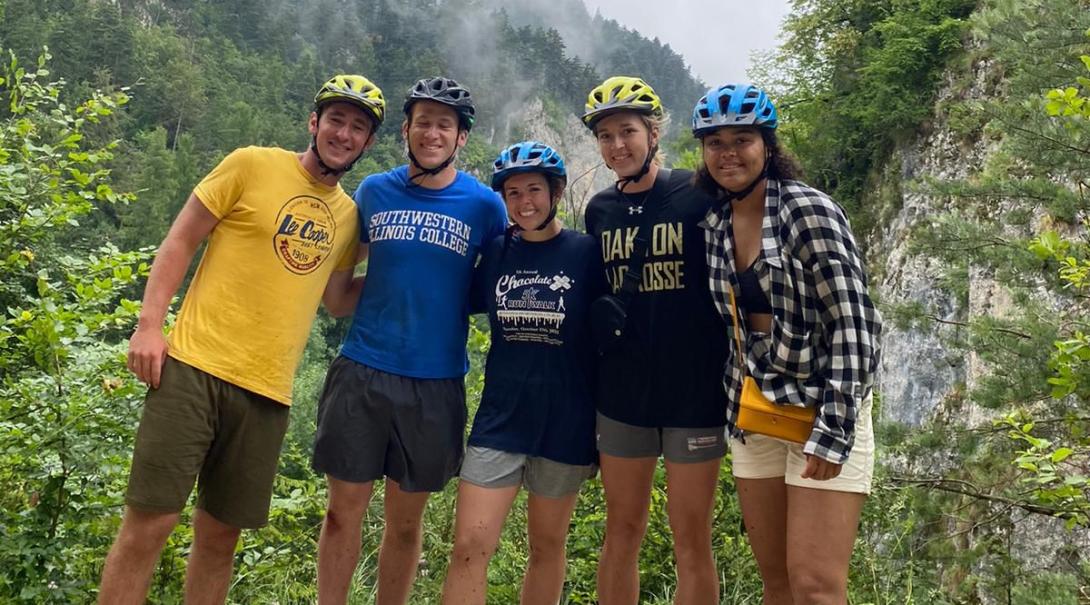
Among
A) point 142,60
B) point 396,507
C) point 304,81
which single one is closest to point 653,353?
point 396,507

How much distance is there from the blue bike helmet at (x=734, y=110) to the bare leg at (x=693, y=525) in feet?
4.80

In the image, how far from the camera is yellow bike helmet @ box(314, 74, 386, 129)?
140 inches

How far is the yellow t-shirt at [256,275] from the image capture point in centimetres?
323

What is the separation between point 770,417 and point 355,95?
7.91 ft

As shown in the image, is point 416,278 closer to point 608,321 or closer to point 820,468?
point 608,321

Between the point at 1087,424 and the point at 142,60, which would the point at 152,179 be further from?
the point at 1087,424

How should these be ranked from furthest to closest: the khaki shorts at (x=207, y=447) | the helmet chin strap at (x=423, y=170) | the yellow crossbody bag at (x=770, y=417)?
the helmet chin strap at (x=423, y=170) < the khaki shorts at (x=207, y=447) < the yellow crossbody bag at (x=770, y=417)

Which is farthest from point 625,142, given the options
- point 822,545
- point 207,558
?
point 207,558

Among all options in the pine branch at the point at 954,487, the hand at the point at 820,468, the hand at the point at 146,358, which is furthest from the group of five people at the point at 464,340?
the pine branch at the point at 954,487

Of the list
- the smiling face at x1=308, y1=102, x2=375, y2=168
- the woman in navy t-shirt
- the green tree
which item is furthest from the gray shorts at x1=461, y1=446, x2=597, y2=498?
the green tree

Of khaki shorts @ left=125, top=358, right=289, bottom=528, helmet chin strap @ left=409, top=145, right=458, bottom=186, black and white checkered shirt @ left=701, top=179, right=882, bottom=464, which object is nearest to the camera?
black and white checkered shirt @ left=701, top=179, right=882, bottom=464

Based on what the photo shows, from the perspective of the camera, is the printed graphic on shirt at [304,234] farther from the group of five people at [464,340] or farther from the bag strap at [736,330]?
the bag strap at [736,330]

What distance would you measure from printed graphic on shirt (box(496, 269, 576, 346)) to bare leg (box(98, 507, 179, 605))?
1662 mm

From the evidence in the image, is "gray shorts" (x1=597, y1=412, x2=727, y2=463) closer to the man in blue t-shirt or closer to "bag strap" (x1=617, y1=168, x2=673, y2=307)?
"bag strap" (x1=617, y1=168, x2=673, y2=307)
